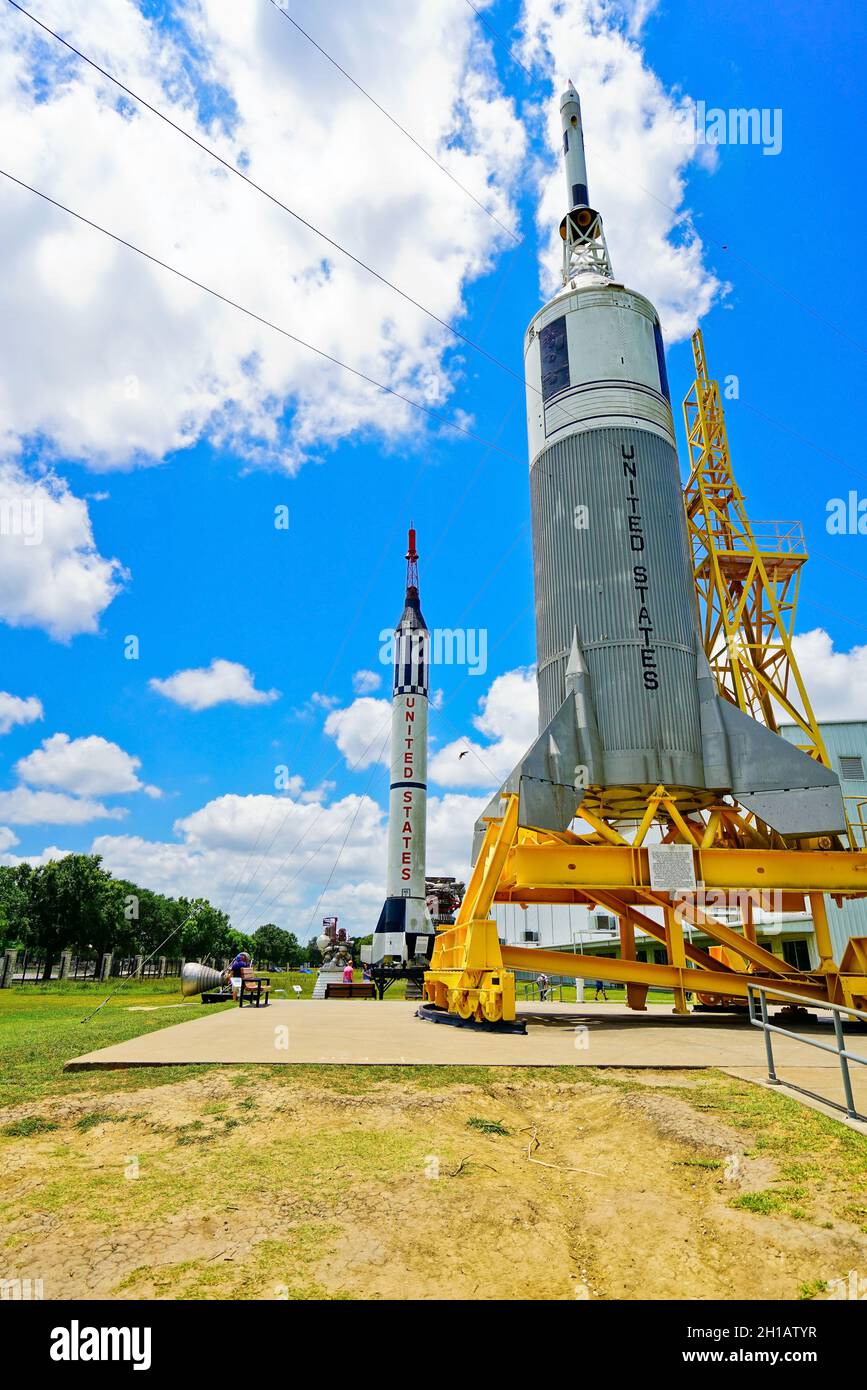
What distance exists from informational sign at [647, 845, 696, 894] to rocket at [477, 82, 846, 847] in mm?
1594

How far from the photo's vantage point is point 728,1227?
4.11m

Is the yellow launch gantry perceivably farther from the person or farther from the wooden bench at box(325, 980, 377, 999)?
the wooden bench at box(325, 980, 377, 999)

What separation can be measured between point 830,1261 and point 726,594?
1768cm

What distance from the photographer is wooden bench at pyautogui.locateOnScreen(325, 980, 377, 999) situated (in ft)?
93.8

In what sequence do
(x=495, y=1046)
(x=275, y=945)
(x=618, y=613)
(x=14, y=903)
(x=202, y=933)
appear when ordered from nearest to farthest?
(x=495, y=1046)
(x=618, y=613)
(x=14, y=903)
(x=202, y=933)
(x=275, y=945)

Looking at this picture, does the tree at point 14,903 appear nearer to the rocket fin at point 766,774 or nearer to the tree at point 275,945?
the rocket fin at point 766,774

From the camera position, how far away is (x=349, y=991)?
2861 cm

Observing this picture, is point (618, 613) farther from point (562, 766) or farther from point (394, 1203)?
point (394, 1203)

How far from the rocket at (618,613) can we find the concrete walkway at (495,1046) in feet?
12.9

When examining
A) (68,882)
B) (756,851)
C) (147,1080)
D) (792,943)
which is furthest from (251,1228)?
(68,882)

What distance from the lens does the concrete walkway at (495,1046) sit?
840 cm

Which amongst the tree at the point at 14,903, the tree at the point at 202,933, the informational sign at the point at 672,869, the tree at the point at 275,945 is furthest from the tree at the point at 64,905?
the tree at the point at 275,945

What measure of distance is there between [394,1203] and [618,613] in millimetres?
12989

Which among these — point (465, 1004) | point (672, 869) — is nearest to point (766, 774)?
point (672, 869)
